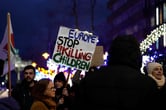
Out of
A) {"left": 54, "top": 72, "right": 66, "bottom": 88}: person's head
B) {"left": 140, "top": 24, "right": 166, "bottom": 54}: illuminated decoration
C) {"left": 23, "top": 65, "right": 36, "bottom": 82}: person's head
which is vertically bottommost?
{"left": 54, "top": 72, "right": 66, "bottom": 88}: person's head

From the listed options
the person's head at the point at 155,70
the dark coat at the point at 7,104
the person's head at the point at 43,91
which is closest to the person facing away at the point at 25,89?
the person's head at the point at 43,91

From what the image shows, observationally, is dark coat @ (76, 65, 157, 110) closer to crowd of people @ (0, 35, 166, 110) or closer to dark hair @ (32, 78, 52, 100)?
crowd of people @ (0, 35, 166, 110)

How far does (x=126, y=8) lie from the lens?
104625mm

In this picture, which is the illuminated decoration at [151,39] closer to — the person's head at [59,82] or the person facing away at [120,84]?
the person's head at [59,82]

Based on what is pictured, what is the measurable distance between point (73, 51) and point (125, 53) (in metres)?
6.39

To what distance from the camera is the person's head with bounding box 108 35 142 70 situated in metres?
5.09

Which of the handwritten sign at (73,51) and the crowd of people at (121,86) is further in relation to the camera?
the handwritten sign at (73,51)

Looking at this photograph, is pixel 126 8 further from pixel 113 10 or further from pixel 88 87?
pixel 88 87

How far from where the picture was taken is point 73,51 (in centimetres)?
1145

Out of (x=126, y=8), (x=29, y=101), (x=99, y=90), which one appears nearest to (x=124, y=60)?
(x=99, y=90)

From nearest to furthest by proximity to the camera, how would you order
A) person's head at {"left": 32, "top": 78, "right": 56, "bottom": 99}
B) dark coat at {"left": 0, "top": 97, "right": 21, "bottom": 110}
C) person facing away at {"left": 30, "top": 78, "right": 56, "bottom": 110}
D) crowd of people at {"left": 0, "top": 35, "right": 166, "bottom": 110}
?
dark coat at {"left": 0, "top": 97, "right": 21, "bottom": 110}
crowd of people at {"left": 0, "top": 35, "right": 166, "bottom": 110}
person facing away at {"left": 30, "top": 78, "right": 56, "bottom": 110}
person's head at {"left": 32, "top": 78, "right": 56, "bottom": 99}

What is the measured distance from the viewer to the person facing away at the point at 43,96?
7.21m

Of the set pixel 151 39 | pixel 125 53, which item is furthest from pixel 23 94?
pixel 151 39

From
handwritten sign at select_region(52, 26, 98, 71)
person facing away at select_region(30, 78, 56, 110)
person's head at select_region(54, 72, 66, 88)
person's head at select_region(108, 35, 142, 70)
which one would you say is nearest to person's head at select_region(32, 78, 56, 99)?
person facing away at select_region(30, 78, 56, 110)
